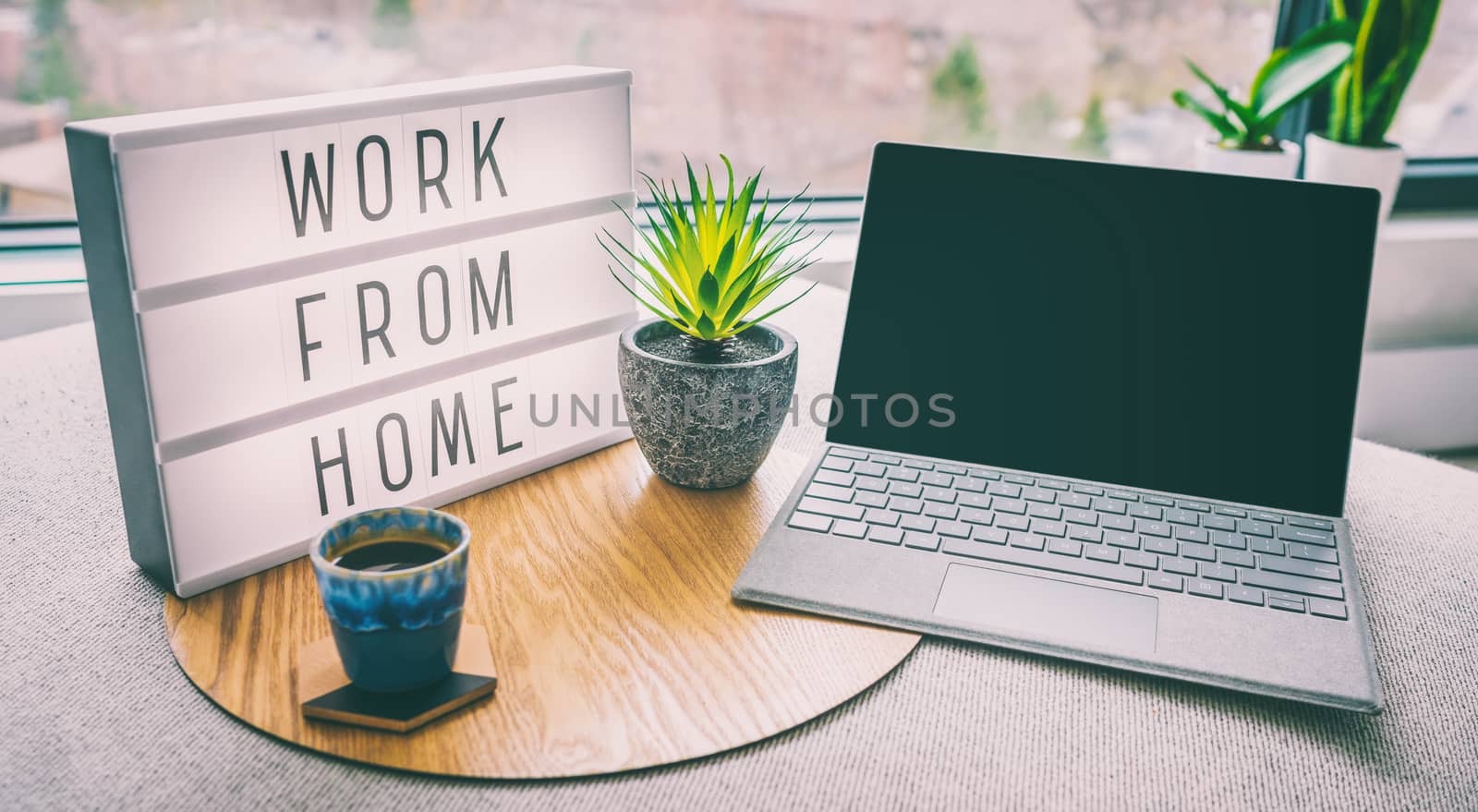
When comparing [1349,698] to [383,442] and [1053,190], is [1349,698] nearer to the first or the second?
[1053,190]

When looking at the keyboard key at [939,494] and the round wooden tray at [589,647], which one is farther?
the keyboard key at [939,494]

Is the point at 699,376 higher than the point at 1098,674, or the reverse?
the point at 699,376

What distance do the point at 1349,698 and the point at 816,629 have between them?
29 cm

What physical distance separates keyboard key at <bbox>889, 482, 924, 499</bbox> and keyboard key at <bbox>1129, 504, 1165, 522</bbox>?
15cm

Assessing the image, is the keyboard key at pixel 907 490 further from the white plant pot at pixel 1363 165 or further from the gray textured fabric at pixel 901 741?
the white plant pot at pixel 1363 165

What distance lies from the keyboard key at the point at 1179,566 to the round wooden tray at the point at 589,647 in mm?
189

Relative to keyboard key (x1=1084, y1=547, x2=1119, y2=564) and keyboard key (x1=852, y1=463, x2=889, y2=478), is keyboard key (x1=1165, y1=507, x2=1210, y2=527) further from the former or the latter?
keyboard key (x1=852, y1=463, x2=889, y2=478)

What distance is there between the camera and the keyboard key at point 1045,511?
750 mm

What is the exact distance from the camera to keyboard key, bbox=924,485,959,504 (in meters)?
0.77

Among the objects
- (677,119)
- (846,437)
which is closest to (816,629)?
(846,437)

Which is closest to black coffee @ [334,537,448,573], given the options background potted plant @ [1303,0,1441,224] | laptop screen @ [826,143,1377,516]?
laptop screen @ [826,143,1377,516]

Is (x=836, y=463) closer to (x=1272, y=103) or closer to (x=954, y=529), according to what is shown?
(x=954, y=529)

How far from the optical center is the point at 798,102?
5.43ft

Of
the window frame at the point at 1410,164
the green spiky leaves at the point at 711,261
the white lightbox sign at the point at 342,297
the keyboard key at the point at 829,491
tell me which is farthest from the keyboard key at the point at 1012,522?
the window frame at the point at 1410,164
